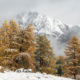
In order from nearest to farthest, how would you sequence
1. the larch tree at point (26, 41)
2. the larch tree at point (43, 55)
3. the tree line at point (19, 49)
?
the tree line at point (19, 49) < the larch tree at point (26, 41) < the larch tree at point (43, 55)

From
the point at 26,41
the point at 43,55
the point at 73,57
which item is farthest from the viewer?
the point at 43,55

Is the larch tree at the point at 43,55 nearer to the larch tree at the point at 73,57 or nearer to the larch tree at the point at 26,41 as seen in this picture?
the larch tree at the point at 73,57

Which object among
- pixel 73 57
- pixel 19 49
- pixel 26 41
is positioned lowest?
pixel 73 57

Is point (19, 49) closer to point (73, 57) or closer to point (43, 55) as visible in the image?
point (43, 55)

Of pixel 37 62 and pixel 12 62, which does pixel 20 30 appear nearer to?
pixel 12 62

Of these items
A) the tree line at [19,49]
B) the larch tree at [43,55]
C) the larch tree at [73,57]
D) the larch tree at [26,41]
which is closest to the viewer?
the tree line at [19,49]

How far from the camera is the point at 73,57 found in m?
23.9

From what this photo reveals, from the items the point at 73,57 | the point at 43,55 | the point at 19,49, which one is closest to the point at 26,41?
the point at 19,49

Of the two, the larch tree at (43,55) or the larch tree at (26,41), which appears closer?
the larch tree at (26,41)

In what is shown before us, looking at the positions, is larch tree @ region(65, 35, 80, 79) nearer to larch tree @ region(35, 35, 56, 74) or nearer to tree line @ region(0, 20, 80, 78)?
tree line @ region(0, 20, 80, 78)

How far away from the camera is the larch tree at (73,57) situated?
23.1 metres

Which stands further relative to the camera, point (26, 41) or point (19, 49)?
point (19, 49)

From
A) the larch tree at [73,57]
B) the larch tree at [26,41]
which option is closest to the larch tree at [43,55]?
the larch tree at [73,57]

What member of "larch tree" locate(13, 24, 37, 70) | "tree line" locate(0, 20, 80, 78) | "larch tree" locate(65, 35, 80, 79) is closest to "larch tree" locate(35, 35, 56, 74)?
"tree line" locate(0, 20, 80, 78)
